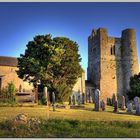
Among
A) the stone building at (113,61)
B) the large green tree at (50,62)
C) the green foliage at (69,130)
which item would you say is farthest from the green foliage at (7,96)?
the stone building at (113,61)

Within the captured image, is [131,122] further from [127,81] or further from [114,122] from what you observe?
[127,81]

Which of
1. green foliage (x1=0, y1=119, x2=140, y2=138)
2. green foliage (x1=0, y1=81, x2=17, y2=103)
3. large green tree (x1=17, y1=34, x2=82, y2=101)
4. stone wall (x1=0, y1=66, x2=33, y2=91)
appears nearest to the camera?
green foliage (x1=0, y1=119, x2=140, y2=138)

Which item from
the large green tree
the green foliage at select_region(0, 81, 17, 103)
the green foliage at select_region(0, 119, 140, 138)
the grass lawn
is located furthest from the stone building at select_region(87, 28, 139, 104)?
the green foliage at select_region(0, 119, 140, 138)

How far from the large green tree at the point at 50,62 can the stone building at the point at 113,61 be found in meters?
18.3

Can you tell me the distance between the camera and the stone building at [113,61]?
174 feet

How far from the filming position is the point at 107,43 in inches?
2156

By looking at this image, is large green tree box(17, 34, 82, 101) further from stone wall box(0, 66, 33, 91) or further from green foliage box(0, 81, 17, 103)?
stone wall box(0, 66, 33, 91)

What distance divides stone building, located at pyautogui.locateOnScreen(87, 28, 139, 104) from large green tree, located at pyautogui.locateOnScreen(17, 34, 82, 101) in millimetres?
18334

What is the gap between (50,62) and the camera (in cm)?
3294

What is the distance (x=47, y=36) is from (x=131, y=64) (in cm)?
2254

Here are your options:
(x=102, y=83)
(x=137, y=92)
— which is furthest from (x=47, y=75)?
(x=102, y=83)

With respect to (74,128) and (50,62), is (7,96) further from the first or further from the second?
(74,128)

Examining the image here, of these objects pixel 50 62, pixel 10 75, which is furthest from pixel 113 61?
pixel 50 62

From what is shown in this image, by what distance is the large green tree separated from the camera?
32625 mm
